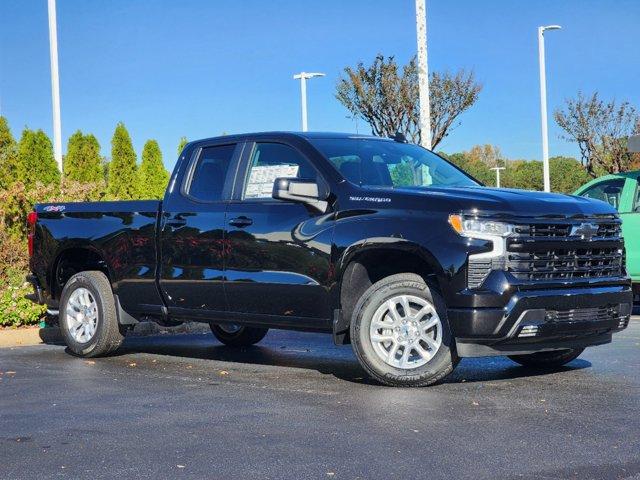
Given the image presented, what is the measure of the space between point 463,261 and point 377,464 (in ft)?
7.77

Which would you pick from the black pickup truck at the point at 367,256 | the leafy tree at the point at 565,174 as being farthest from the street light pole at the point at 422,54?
the leafy tree at the point at 565,174

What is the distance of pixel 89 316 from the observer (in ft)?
33.2

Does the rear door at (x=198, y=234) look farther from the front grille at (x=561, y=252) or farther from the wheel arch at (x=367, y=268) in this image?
the front grille at (x=561, y=252)

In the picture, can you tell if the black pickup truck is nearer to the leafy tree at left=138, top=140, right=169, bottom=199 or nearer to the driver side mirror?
the driver side mirror

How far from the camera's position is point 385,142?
9195 mm

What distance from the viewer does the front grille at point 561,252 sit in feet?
24.5

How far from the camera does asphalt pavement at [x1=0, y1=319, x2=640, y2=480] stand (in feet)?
17.7

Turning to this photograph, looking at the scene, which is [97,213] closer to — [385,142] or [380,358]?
[385,142]

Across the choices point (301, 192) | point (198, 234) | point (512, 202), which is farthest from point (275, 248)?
point (512, 202)

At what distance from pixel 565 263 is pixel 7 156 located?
1877 cm

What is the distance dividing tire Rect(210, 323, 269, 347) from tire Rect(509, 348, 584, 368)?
308cm

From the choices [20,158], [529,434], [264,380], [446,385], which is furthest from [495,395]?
[20,158]

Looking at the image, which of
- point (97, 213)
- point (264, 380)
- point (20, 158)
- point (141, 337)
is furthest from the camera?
point (20, 158)

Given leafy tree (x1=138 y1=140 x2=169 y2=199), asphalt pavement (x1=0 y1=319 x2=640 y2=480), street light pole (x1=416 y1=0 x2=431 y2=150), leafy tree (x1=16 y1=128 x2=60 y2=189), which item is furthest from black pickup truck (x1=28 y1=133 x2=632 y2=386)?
leafy tree (x1=138 y1=140 x2=169 y2=199)
